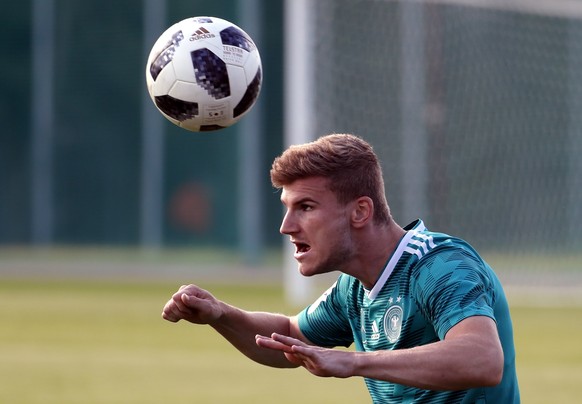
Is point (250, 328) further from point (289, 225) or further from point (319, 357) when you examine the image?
point (319, 357)

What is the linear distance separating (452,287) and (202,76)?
77.8 inches

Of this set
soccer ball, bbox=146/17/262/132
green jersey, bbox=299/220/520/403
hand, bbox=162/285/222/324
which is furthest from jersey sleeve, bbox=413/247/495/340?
soccer ball, bbox=146/17/262/132

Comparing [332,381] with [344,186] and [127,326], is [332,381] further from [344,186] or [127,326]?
[344,186]

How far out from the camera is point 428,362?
4516 mm

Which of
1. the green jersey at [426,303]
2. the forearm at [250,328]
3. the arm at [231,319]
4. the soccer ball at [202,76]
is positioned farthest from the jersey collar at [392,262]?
the soccer ball at [202,76]

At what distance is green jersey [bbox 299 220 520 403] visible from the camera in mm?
4812

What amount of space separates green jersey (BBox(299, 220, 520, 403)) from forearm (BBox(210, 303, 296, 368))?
Result: 1.40 feet

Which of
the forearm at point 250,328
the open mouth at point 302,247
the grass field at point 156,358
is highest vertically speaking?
the open mouth at point 302,247

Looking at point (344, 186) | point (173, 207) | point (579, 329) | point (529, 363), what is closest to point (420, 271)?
point (344, 186)

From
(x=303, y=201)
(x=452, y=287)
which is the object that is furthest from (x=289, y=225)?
(x=452, y=287)

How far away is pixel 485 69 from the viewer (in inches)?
800

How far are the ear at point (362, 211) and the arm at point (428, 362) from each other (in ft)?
2.50

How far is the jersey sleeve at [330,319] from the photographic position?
5797 mm

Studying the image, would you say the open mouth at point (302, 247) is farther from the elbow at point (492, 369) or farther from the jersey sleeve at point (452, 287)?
the elbow at point (492, 369)
